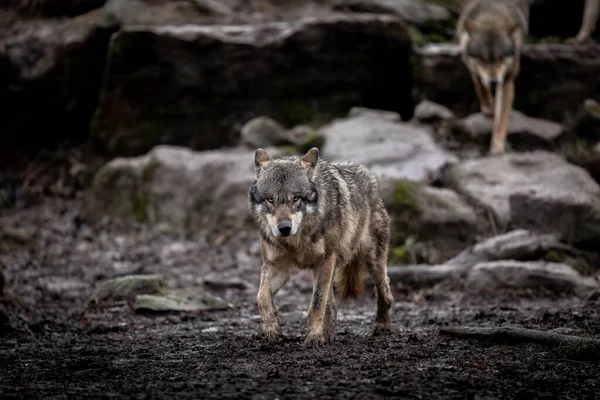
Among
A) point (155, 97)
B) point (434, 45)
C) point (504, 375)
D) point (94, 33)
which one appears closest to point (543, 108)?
point (434, 45)

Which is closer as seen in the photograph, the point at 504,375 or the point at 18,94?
the point at 504,375

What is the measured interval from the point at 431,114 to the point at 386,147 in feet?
6.59

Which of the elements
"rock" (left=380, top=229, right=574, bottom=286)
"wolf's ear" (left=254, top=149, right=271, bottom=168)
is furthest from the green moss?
"wolf's ear" (left=254, top=149, right=271, bottom=168)

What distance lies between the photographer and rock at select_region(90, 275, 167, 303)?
356 inches

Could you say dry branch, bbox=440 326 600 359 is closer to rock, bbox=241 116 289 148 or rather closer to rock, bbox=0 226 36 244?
rock, bbox=241 116 289 148

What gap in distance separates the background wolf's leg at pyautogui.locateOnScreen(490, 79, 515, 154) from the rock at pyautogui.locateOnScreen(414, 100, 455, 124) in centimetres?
141

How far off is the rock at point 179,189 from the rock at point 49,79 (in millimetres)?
2857

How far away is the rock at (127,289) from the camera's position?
905cm

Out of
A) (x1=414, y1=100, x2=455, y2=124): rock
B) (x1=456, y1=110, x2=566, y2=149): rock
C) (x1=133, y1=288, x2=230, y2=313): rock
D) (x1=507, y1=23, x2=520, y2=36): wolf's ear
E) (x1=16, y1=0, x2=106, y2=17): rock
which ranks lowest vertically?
(x1=133, y1=288, x2=230, y2=313): rock

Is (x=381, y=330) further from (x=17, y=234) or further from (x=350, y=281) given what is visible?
(x=17, y=234)

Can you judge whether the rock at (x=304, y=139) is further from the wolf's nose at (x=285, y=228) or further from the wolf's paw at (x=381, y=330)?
the wolf's nose at (x=285, y=228)

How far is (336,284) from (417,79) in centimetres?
961

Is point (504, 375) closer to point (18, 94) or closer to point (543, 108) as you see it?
point (543, 108)

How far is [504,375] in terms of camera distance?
477cm
